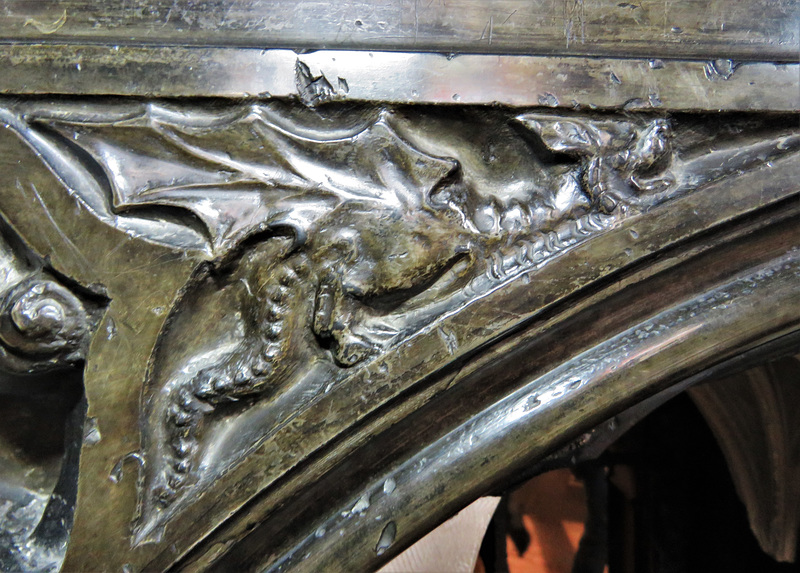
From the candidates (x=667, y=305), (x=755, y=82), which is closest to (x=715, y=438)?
(x=667, y=305)

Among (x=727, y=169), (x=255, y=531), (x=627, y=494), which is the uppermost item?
(x=727, y=169)

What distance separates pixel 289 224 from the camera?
0.55 m

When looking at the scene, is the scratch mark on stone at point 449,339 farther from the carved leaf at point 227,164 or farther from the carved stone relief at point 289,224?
the carved leaf at point 227,164

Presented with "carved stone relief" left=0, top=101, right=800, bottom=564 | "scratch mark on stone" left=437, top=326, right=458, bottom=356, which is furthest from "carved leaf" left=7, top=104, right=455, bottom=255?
"scratch mark on stone" left=437, top=326, right=458, bottom=356

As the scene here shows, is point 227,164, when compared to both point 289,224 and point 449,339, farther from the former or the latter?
point 449,339

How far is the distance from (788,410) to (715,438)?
93mm

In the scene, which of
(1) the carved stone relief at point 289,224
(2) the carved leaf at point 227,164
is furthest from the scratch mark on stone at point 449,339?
(2) the carved leaf at point 227,164

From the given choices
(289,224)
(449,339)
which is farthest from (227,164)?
(449,339)

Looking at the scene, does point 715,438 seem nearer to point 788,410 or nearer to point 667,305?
point 788,410

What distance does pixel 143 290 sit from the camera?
537mm

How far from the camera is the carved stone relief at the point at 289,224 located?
54cm

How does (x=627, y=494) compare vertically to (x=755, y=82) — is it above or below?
below

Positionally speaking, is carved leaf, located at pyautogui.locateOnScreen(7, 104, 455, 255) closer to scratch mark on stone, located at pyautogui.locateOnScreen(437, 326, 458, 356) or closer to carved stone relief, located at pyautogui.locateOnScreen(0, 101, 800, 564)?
carved stone relief, located at pyautogui.locateOnScreen(0, 101, 800, 564)

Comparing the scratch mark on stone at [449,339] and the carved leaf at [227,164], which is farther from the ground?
the carved leaf at [227,164]
